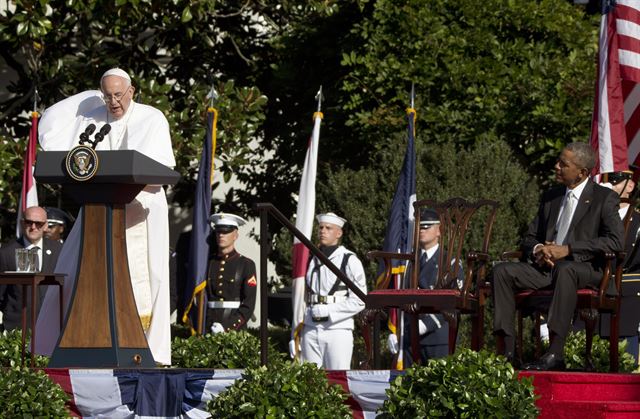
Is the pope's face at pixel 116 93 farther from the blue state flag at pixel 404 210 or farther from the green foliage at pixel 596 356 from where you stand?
the blue state flag at pixel 404 210

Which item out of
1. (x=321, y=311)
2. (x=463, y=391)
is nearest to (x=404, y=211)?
(x=321, y=311)

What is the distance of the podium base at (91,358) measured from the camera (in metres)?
9.33

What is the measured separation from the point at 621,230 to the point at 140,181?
2.90m

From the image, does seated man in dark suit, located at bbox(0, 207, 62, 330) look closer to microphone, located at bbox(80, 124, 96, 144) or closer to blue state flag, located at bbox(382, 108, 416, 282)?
microphone, located at bbox(80, 124, 96, 144)

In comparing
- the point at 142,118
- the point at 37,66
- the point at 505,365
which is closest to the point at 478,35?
the point at 37,66

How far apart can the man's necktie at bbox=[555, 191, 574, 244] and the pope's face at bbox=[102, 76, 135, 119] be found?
2.89 m

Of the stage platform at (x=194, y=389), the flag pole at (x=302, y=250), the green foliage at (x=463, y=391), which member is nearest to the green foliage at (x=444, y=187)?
the flag pole at (x=302, y=250)

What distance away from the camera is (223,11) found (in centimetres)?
1777

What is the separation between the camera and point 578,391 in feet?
27.8

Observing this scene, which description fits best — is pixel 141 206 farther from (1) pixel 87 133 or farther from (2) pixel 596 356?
(2) pixel 596 356

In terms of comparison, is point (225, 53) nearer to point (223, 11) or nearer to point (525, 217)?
point (223, 11)

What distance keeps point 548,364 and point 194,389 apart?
2.04 m

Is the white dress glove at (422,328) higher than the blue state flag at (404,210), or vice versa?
the blue state flag at (404,210)

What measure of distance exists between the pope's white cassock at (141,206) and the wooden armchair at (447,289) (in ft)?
4.48
